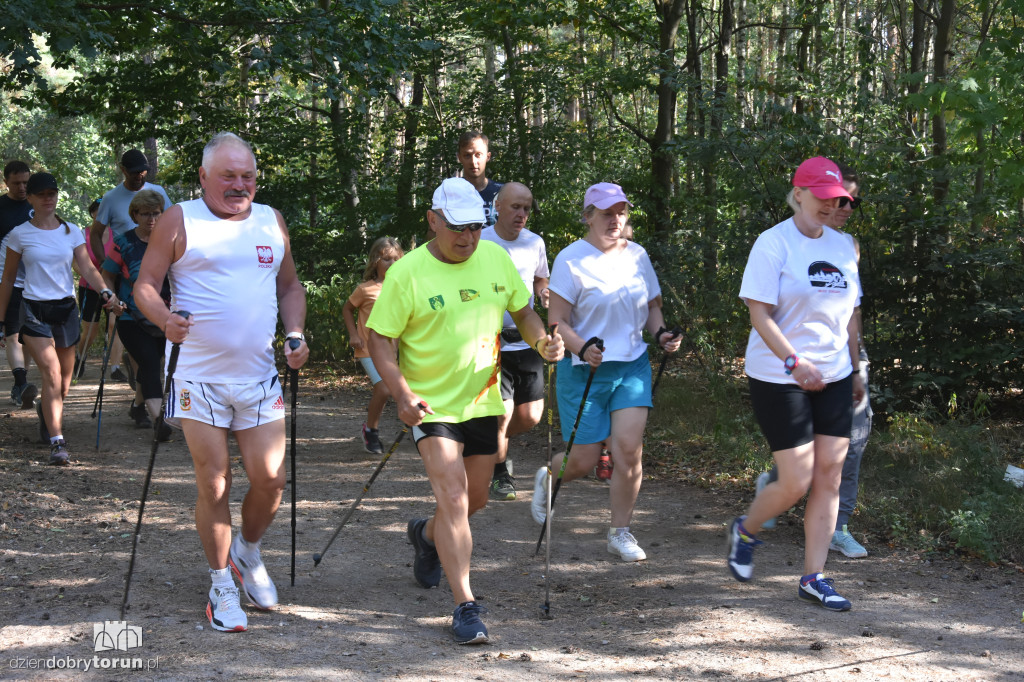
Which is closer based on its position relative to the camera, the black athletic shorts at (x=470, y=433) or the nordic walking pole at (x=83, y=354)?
the black athletic shorts at (x=470, y=433)

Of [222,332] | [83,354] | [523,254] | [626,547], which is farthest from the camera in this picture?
[83,354]

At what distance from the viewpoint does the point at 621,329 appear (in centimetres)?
563

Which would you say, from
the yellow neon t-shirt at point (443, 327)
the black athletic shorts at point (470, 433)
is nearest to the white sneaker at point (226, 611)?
the black athletic shorts at point (470, 433)

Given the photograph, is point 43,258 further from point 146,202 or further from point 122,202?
point 122,202

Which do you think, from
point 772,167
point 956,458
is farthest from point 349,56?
point 956,458

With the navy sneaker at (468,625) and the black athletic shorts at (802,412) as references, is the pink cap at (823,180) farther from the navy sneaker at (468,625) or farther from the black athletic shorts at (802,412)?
the navy sneaker at (468,625)

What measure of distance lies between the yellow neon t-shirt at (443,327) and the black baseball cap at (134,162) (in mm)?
4928

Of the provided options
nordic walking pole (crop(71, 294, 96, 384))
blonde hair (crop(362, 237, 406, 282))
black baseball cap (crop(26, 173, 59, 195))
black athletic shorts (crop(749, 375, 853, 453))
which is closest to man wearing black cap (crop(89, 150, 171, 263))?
black baseball cap (crop(26, 173, 59, 195))

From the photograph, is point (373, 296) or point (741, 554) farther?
point (373, 296)

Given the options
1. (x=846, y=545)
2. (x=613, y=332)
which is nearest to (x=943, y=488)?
(x=846, y=545)

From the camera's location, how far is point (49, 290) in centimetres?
776

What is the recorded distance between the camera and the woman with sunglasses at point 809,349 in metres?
4.74

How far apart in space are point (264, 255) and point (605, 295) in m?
2.00

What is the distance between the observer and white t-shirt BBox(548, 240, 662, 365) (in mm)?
5590
